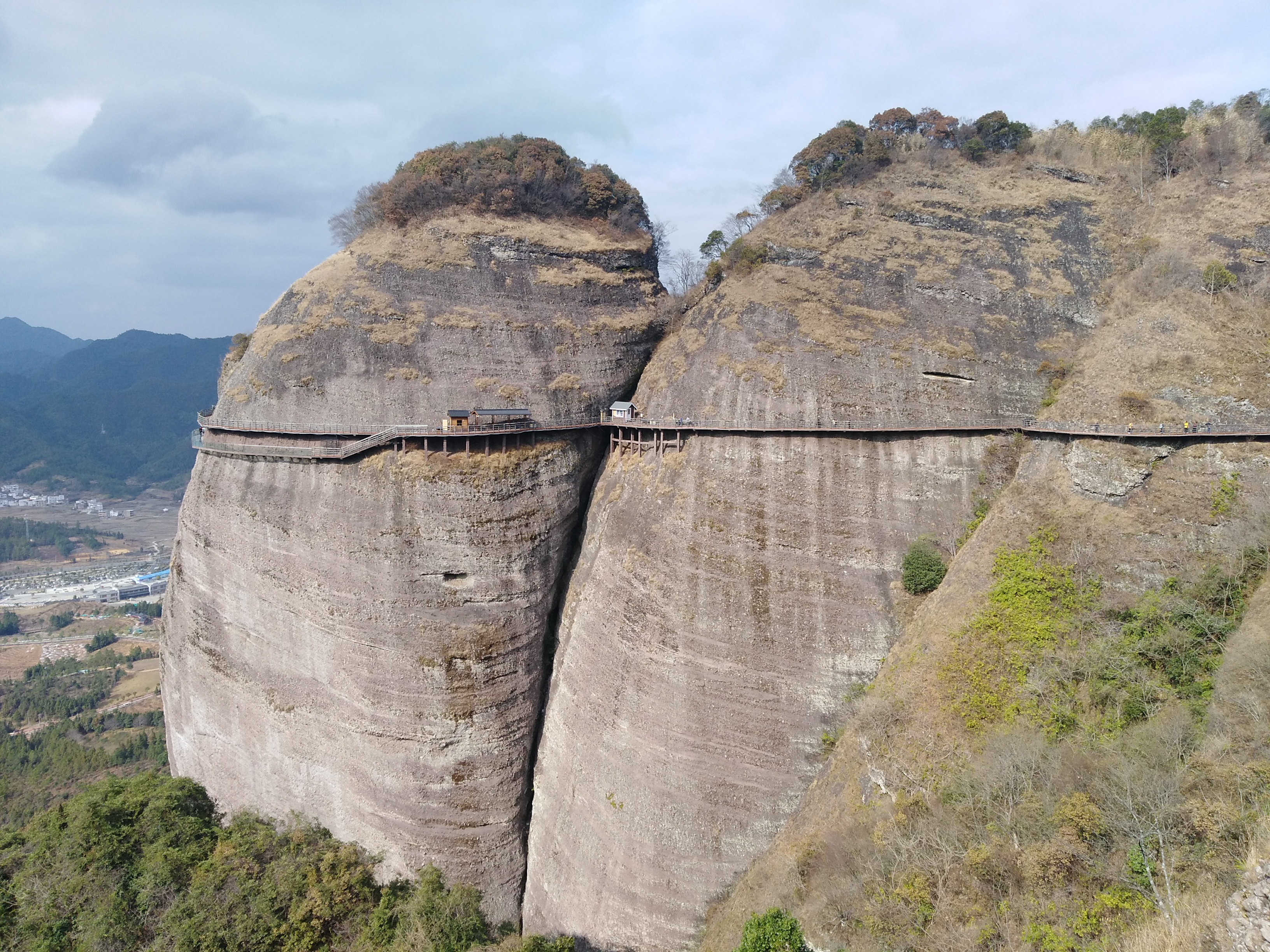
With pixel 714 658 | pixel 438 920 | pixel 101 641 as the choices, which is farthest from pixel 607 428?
pixel 101 641

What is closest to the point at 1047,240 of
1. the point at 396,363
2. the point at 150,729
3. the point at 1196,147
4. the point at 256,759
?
the point at 1196,147

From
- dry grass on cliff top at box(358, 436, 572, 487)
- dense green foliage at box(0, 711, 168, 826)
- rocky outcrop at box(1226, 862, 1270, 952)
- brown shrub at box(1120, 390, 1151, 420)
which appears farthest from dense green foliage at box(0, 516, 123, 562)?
rocky outcrop at box(1226, 862, 1270, 952)

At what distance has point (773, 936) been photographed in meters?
16.1

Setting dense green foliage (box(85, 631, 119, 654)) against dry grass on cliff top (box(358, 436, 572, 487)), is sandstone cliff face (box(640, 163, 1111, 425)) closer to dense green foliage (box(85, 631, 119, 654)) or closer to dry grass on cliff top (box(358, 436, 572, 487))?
dry grass on cliff top (box(358, 436, 572, 487))

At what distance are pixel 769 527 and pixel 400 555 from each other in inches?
606

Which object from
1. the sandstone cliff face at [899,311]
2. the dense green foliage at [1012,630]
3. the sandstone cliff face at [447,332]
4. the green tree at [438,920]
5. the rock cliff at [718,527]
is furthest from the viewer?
the sandstone cliff face at [447,332]

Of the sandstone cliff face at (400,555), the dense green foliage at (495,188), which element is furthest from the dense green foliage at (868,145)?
the sandstone cliff face at (400,555)

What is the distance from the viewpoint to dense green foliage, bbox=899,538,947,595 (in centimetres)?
2408

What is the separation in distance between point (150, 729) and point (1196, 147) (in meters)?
90.7

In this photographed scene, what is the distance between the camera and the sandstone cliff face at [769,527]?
24.3 metres

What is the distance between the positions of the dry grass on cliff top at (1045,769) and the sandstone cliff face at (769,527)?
1.92 m

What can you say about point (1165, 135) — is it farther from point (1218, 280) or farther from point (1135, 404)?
point (1135, 404)

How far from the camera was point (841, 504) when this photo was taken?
84.4 feet

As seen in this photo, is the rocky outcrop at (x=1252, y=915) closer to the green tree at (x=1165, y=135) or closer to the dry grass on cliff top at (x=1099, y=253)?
the dry grass on cliff top at (x=1099, y=253)
